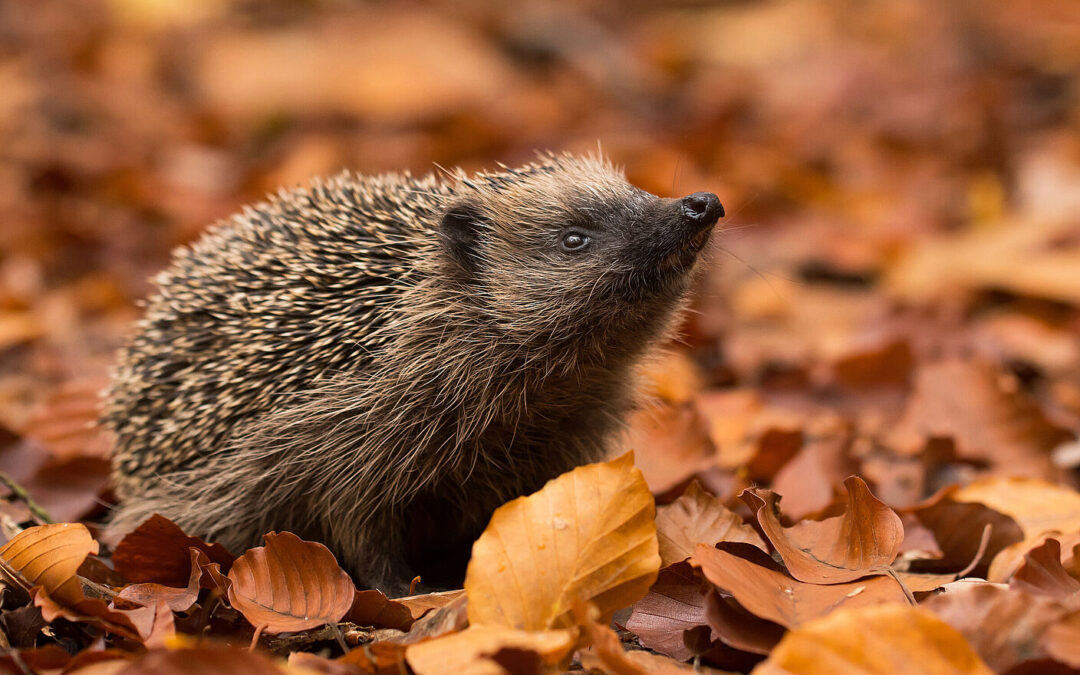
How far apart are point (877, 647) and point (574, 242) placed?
98.0 inches

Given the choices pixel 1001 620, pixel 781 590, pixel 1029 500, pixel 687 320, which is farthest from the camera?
pixel 687 320

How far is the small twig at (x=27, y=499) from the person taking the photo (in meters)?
4.80

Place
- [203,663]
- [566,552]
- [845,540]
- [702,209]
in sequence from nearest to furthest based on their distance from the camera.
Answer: [203,663]
[566,552]
[845,540]
[702,209]

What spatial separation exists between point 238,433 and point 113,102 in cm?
905

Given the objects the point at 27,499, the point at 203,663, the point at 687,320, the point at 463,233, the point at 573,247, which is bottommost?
the point at 27,499

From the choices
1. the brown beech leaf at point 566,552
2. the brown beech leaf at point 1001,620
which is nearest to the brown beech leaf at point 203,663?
the brown beech leaf at point 566,552

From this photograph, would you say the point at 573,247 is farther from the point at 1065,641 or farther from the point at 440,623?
the point at 1065,641

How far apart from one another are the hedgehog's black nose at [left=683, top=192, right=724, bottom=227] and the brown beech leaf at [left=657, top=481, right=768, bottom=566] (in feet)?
3.71

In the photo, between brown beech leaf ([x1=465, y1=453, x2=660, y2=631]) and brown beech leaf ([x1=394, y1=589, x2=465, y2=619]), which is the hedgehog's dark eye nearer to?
brown beech leaf ([x1=465, y1=453, x2=660, y2=631])

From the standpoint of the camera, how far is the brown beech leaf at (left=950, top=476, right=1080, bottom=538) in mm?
4414

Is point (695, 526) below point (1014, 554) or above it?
above

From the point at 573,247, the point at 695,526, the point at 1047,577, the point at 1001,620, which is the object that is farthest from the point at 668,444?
the point at 1001,620

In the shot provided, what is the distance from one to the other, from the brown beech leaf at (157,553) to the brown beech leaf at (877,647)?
2.23 metres

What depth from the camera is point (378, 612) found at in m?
3.75
